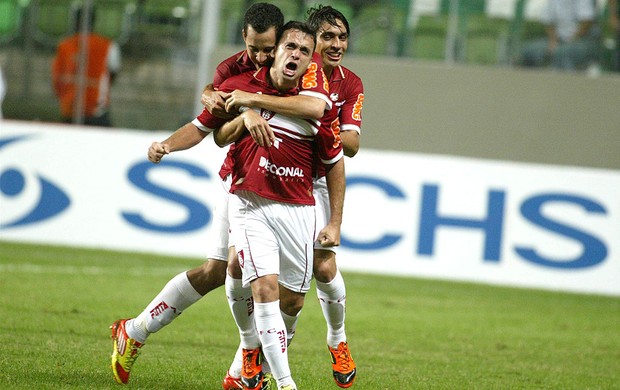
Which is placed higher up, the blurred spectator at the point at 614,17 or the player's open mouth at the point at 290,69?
the blurred spectator at the point at 614,17

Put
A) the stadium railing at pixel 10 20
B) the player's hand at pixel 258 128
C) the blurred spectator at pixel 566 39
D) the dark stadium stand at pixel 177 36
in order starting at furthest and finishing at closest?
the stadium railing at pixel 10 20
the dark stadium stand at pixel 177 36
the blurred spectator at pixel 566 39
the player's hand at pixel 258 128

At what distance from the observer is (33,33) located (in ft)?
55.8

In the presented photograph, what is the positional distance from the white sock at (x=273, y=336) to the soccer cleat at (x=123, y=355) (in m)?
0.99

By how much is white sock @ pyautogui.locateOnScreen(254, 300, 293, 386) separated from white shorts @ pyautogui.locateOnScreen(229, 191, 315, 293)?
0.17 metres

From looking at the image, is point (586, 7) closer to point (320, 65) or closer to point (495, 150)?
point (495, 150)

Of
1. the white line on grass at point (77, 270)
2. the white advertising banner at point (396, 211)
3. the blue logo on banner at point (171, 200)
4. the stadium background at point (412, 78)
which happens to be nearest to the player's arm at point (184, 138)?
the white line on grass at point (77, 270)

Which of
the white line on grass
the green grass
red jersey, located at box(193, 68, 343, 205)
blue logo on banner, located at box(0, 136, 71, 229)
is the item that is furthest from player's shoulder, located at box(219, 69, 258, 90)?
blue logo on banner, located at box(0, 136, 71, 229)

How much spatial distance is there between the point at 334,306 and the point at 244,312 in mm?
699

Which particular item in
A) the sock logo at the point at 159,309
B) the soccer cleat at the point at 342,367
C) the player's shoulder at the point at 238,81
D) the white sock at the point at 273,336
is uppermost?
the player's shoulder at the point at 238,81

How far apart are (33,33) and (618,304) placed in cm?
964

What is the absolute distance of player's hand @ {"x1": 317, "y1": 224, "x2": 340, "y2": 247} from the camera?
6020 millimetres

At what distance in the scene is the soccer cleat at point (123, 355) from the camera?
6.27 m

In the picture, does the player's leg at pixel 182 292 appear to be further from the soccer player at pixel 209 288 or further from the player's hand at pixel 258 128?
the player's hand at pixel 258 128

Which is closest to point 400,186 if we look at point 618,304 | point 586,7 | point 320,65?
point 618,304
